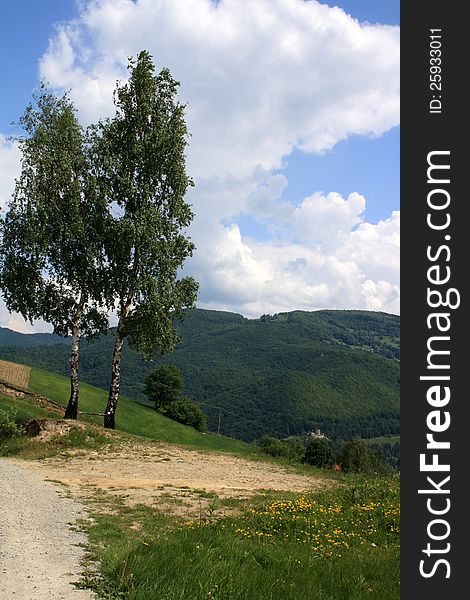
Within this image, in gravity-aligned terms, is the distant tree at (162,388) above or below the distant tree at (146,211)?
below

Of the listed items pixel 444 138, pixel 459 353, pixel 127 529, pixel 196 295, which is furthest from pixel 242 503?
pixel 196 295

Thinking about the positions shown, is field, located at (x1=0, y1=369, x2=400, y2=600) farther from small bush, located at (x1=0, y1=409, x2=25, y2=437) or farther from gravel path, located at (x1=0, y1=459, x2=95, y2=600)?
small bush, located at (x1=0, y1=409, x2=25, y2=437)

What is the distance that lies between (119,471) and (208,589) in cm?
1501

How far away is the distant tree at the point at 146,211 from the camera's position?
3102 centimetres

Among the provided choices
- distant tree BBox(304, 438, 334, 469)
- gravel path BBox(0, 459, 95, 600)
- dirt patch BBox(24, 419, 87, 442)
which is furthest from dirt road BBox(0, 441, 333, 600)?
distant tree BBox(304, 438, 334, 469)

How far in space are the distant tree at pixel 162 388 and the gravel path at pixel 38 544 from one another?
6971 centimetres

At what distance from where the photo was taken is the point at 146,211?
31.0 meters

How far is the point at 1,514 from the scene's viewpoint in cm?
1193

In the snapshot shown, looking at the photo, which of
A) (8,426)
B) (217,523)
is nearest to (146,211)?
(8,426)

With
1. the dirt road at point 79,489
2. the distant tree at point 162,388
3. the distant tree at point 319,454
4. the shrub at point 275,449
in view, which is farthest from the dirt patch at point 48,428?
the shrub at point 275,449

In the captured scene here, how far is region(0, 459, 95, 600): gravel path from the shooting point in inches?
288

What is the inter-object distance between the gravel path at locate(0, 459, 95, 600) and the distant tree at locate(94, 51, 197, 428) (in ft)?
52.4

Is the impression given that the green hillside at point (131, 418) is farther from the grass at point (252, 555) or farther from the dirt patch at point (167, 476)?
the grass at point (252, 555)

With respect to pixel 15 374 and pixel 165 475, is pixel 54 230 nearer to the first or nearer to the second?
pixel 165 475
